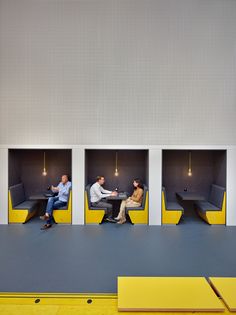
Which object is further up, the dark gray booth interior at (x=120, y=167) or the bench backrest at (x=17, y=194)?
the dark gray booth interior at (x=120, y=167)

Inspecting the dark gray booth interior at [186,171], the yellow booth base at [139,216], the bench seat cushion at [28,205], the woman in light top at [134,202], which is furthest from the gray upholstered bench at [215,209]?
the bench seat cushion at [28,205]

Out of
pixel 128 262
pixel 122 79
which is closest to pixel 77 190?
pixel 128 262

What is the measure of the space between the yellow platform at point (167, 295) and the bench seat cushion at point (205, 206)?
3821mm

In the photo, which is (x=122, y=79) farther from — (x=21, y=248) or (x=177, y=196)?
(x=21, y=248)

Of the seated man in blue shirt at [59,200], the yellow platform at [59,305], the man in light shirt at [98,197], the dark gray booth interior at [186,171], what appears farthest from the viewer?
the dark gray booth interior at [186,171]

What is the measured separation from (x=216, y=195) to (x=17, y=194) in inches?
232

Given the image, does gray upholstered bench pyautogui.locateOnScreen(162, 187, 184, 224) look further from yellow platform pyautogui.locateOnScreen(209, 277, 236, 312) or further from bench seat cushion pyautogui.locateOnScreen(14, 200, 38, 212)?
bench seat cushion pyautogui.locateOnScreen(14, 200, 38, 212)

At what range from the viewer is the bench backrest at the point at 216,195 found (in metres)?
6.60

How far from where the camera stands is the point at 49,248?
4.79 metres

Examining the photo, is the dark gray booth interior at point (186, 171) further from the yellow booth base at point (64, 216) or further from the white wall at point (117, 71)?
the yellow booth base at point (64, 216)

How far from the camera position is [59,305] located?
2617 millimetres

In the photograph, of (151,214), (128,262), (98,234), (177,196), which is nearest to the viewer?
(128,262)

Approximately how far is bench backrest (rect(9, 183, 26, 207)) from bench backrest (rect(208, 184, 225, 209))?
5825 mm

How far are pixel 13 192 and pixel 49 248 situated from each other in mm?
2652
